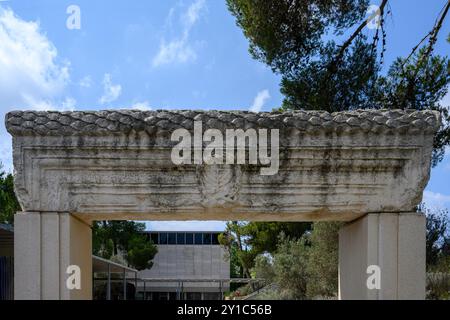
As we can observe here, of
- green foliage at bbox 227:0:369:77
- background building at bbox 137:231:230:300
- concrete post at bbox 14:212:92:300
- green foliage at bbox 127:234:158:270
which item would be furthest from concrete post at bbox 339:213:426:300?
background building at bbox 137:231:230:300

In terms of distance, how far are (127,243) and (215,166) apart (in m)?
33.5

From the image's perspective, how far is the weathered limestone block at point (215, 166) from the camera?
4.56 metres

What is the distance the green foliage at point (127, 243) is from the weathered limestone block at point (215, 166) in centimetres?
3066

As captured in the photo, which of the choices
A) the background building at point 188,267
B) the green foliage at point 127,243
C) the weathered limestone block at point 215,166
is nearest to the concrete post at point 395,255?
the weathered limestone block at point 215,166

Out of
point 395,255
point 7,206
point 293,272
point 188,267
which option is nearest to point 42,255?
point 395,255

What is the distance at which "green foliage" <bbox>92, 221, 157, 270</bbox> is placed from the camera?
3459 cm

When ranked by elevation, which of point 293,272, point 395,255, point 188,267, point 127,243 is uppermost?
point 395,255

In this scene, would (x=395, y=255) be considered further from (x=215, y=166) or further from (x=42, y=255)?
(x=42, y=255)

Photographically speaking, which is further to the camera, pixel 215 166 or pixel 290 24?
pixel 290 24

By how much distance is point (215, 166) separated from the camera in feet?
15.1
